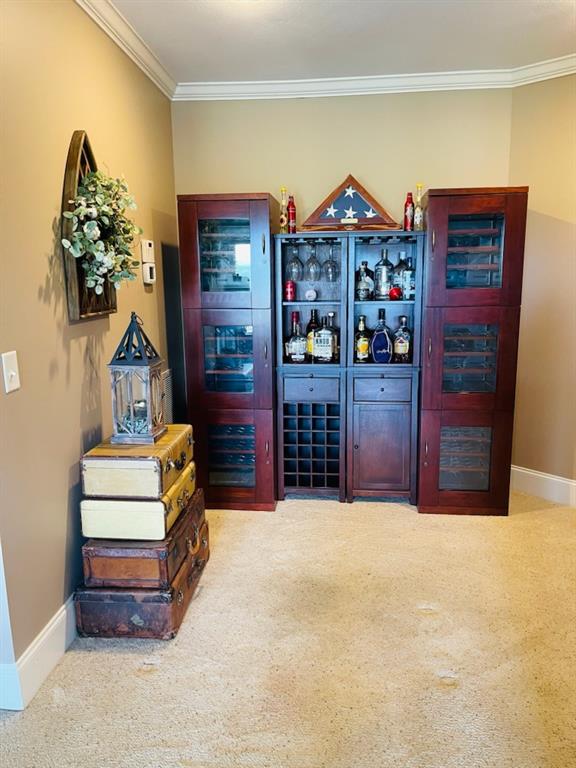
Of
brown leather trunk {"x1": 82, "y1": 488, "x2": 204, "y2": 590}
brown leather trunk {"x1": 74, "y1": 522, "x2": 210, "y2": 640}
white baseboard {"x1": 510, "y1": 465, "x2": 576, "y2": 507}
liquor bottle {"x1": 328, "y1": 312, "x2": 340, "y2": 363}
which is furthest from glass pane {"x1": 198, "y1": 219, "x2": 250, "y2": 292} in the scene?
white baseboard {"x1": 510, "y1": 465, "x2": 576, "y2": 507}

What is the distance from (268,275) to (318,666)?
208 cm

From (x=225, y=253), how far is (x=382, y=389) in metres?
1.28

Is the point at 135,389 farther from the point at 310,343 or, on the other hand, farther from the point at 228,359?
the point at 310,343

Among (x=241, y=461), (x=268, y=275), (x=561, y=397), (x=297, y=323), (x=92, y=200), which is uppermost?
(x=92, y=200)

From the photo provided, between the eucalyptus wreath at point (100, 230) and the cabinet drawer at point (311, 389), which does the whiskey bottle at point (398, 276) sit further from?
the eucalyptus wreath at point (100, 230)

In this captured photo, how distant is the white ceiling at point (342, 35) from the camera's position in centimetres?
252

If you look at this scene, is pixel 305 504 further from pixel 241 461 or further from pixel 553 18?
pixel 553 18

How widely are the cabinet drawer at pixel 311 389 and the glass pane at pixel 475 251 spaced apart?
923mm

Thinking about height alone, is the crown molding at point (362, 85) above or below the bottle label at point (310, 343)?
above

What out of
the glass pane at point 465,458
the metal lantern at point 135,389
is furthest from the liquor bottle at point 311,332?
the metal lantern at point 135,389

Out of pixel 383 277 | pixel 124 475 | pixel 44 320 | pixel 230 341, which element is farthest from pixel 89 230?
pixel 383 277

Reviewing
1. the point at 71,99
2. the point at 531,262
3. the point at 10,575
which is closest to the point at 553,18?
the point at 531,262

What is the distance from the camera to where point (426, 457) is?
3322mm

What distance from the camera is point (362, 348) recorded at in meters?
3.44
